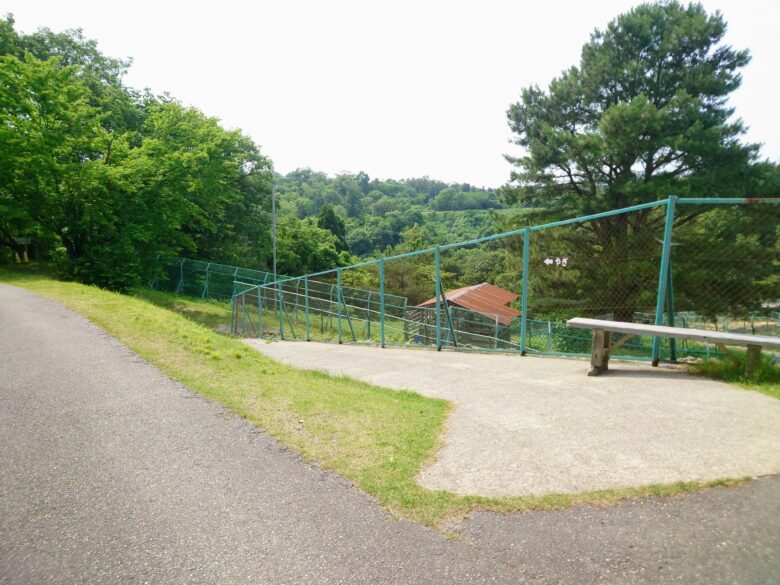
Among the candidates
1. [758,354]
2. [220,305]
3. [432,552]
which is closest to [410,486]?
[432,552]

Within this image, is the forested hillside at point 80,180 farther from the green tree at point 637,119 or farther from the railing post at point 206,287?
the green tree at point 637,119

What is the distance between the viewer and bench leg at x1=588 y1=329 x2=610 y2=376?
17.6ft

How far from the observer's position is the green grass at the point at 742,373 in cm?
455

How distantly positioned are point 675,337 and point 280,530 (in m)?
4.31

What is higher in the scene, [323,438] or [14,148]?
[14,148]

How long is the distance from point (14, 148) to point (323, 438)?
802 inches

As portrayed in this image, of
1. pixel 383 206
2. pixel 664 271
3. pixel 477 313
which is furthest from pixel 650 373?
pixel 383 206

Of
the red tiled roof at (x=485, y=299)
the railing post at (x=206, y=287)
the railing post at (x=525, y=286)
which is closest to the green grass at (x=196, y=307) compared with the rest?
the railing post at (x=206, y=287)

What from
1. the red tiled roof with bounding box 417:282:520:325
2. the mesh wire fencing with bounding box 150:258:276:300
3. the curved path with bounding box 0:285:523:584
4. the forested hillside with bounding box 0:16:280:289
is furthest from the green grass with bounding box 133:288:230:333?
the curved path with bounding box 0:285:523:584

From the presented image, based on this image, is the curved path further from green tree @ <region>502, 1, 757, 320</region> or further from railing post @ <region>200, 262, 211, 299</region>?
railing post @ <region>200, 262, 211, 299</region>

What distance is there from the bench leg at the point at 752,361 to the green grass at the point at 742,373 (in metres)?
0.04

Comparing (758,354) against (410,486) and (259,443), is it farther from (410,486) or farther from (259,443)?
(259,443)

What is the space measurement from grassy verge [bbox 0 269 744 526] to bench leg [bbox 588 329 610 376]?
1.87m

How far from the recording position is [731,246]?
232 inches
